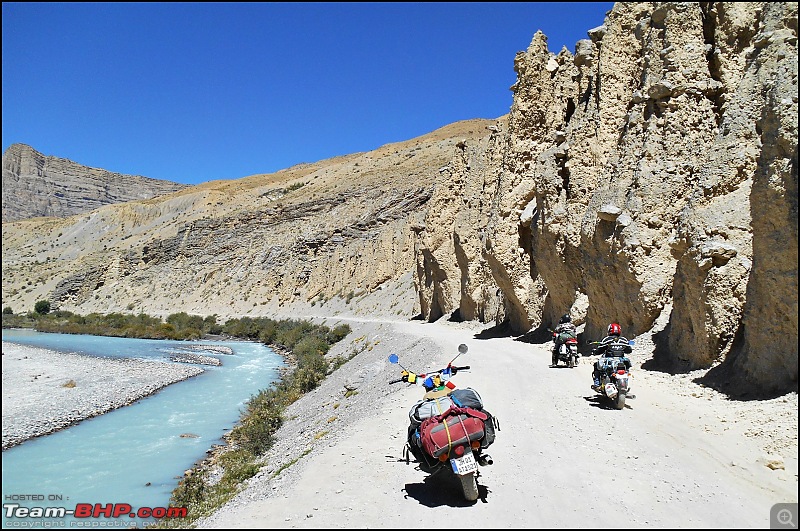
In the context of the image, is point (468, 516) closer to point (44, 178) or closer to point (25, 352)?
point (25, 352)

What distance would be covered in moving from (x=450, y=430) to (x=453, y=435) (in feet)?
0.18

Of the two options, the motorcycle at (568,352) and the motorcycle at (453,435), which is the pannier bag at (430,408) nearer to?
the motorcycle at (453,435)

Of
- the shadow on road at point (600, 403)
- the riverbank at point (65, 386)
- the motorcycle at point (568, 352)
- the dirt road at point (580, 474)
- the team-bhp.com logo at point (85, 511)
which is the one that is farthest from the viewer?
the riverbank at point (65, 386)

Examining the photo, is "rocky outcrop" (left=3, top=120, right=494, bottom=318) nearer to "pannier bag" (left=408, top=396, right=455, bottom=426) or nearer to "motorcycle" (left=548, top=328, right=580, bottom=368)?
"motorcycle" (left=548, top=328, right=580, bottom=368)

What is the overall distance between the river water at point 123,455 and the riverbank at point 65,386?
2.25ft

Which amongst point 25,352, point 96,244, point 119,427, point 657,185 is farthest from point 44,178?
point 657,185

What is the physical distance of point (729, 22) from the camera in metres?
11.7

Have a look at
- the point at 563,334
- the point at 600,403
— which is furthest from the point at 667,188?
the point at 600,403

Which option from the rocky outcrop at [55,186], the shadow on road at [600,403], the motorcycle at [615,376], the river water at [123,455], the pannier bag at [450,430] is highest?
the rocky outcrop at [55,186]

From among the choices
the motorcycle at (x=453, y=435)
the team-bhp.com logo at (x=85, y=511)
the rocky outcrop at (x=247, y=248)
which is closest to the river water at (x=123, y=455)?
the team-bhp.com logo at (x=85, y=511)

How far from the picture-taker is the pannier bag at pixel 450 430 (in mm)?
5273

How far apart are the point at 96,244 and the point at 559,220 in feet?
296

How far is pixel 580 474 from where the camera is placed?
5.75m

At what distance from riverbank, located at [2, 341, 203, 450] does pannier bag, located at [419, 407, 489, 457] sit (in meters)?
14.1
